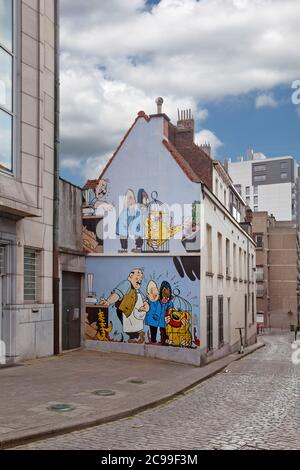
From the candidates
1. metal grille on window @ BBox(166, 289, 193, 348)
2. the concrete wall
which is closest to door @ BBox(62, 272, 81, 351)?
the concrete wall

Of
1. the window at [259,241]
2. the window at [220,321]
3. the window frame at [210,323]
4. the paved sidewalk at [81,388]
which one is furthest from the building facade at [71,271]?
the window at [259,241]

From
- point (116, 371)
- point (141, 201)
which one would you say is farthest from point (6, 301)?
point (141, 201)

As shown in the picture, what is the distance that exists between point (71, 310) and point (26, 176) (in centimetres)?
551

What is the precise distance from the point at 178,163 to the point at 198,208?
5.78 feet

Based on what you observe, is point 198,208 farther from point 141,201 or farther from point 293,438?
point 293,438

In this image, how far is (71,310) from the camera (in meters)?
19.3

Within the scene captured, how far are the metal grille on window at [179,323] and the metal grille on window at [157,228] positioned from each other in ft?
5.55

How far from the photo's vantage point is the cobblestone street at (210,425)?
7.63 meters

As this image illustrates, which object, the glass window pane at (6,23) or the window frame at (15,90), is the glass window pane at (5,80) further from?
the glass window pane at (6,23)

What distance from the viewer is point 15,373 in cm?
1351

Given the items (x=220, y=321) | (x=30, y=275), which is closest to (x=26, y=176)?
(x=30, y=275)

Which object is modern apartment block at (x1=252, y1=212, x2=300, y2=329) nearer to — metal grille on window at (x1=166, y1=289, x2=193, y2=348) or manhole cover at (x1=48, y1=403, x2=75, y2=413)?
metal grille on window at (x1=166, y1=289, x2=193, y2=348)

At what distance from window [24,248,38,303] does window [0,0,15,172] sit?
259 centimetres

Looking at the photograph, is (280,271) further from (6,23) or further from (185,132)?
(6,23)
